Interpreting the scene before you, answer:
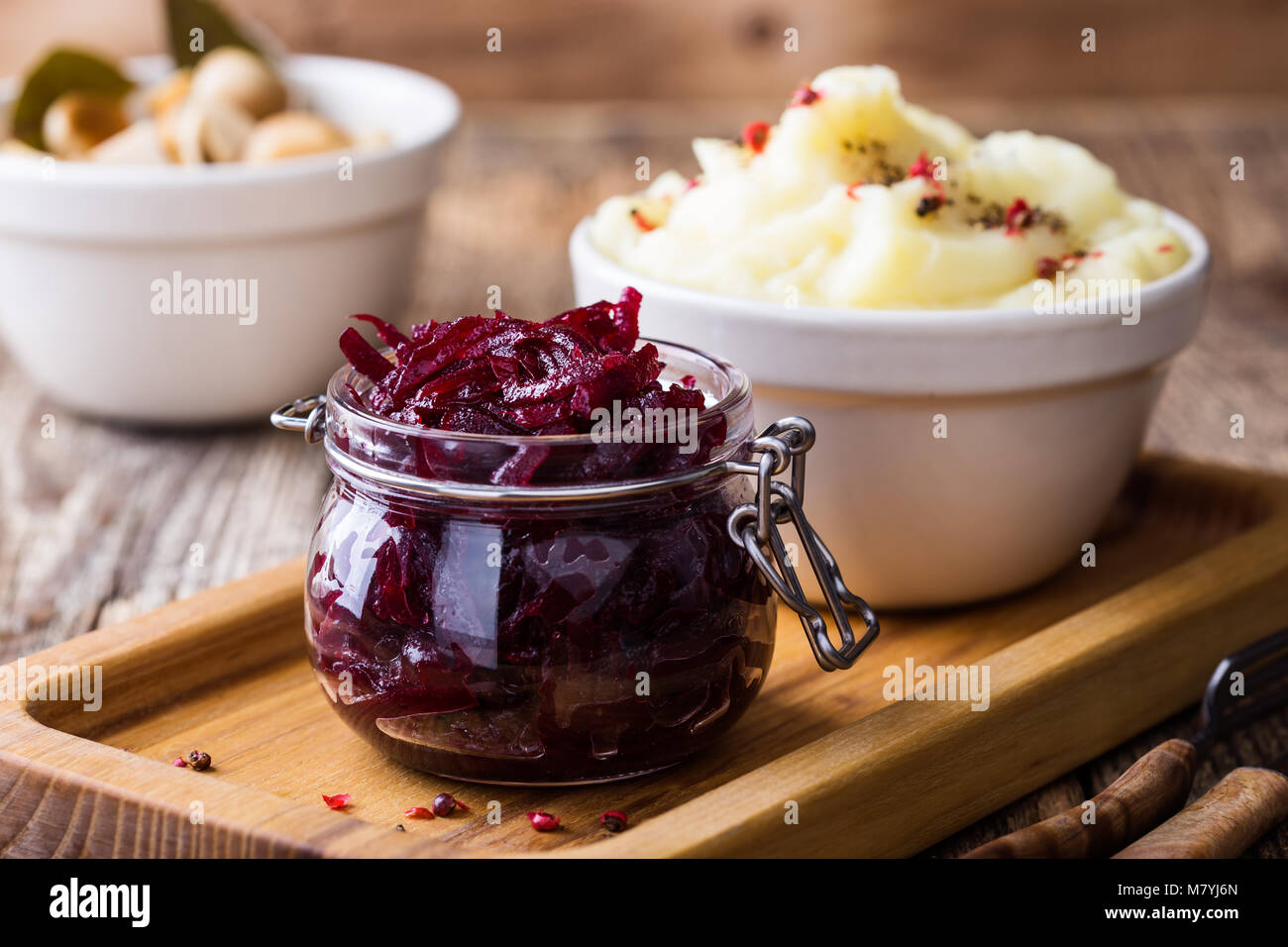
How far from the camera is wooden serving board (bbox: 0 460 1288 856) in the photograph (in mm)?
1256

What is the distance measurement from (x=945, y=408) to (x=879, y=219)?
22cm

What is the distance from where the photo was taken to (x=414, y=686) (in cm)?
133

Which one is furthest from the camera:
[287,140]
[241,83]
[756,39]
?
[756,39]

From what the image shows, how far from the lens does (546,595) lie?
4.24ft

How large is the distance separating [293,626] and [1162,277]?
107cm

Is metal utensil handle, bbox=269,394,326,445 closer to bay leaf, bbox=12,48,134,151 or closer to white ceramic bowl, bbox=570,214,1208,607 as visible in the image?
white ceramic bowl, bbox=570,214,1208,607

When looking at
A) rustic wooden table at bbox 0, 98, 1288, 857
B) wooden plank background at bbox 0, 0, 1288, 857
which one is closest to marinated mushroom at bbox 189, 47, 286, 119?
rustic wooden table at bbox 0, 98, 1288, 857

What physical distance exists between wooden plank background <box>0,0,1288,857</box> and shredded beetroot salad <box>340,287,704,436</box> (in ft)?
2.53

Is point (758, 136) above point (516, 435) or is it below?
above

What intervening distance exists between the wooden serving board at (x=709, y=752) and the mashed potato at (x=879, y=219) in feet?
1.25

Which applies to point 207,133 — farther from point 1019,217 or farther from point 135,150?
point 1019,217

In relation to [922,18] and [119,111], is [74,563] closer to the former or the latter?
[119,111]

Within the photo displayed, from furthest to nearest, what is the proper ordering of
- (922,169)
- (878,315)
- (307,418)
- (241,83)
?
(241,83), (922,169), (878,315), (307,418)

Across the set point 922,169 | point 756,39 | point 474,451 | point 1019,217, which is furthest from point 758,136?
point 756,39
